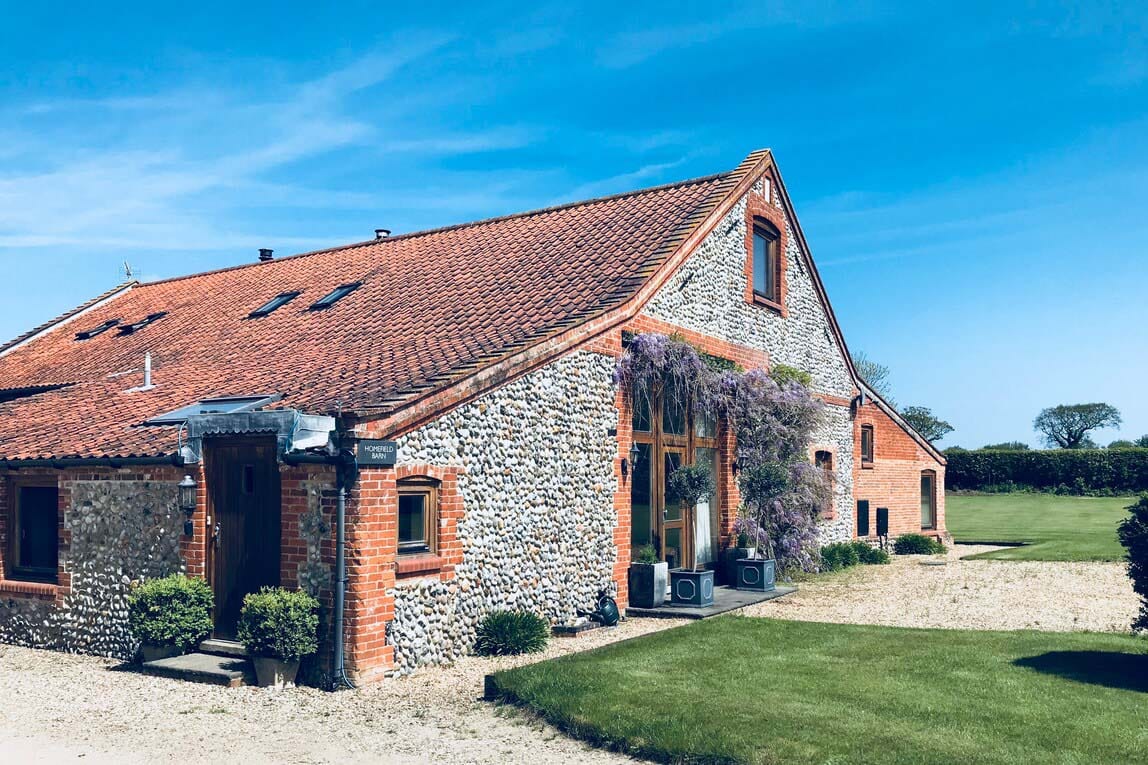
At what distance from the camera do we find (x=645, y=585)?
15062mm

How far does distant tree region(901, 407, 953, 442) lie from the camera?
64.4 metres

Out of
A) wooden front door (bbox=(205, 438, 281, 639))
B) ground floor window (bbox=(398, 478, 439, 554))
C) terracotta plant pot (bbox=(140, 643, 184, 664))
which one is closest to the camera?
ground floor window (bbox=(398, 478, 439, 554))

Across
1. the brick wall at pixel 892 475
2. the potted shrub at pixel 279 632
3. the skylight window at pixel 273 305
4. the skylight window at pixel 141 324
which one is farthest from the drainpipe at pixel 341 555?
the brick wall at pixel 892 475

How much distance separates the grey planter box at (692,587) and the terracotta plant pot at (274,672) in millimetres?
6544

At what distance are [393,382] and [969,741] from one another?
7.33 m

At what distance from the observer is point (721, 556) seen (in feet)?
59.5

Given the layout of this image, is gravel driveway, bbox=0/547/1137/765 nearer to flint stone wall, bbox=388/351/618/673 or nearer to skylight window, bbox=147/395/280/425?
flint stone wall, bbox=388/351/618/673

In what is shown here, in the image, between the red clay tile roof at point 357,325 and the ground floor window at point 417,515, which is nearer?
the ground floor window at point 417,515

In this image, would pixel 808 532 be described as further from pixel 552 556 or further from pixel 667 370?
pixel 552 556

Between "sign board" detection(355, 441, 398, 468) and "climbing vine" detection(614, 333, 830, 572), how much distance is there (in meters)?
6.99

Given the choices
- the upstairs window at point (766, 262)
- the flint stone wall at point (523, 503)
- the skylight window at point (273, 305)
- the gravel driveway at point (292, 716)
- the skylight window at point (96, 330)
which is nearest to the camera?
the gravel driveway at point (292, 716)

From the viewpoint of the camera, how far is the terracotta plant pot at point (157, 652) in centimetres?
1158

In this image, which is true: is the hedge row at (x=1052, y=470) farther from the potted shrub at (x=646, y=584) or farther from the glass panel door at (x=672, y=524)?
the potted shrub at (x=646, y=584)

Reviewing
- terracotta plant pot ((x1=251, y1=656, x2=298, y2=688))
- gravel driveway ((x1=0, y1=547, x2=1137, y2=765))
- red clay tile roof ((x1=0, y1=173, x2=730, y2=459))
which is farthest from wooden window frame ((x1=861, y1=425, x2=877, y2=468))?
terracotta plant pot ((x1=251, y1=656, x2=298, y2=688))
